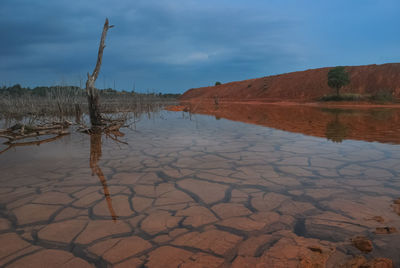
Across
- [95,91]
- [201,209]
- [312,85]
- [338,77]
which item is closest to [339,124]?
[95,91]

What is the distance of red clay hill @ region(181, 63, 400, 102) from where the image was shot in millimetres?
32781

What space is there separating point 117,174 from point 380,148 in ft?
15.4

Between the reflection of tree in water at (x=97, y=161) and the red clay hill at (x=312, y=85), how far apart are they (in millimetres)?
27135

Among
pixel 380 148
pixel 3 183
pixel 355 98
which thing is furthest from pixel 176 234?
pixel 355 98

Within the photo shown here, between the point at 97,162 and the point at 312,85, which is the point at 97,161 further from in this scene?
the point at 312,85

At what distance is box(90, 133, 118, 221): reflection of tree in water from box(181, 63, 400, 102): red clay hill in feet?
89.0

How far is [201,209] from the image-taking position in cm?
250

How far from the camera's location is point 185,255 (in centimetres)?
179

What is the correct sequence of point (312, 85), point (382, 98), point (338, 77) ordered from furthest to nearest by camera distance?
point (312, 85) → point (338, 77) → point (382, 98)

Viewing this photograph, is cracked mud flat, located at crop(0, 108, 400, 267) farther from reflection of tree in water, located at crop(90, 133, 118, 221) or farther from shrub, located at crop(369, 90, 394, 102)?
shrub, located at crop(369, 90, 394, 102)

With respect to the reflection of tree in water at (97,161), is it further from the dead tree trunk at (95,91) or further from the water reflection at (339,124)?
the water reflection at (339,124)

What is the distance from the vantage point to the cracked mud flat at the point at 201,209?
1790 millimetres

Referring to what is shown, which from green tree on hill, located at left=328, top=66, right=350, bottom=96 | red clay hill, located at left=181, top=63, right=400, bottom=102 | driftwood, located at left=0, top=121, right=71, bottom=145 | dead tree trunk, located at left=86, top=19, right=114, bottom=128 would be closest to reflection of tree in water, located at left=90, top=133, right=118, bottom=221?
dead tree trunk, located at left=86, top=19, right=114, bottom=128

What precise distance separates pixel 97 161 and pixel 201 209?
2493 millimetres
